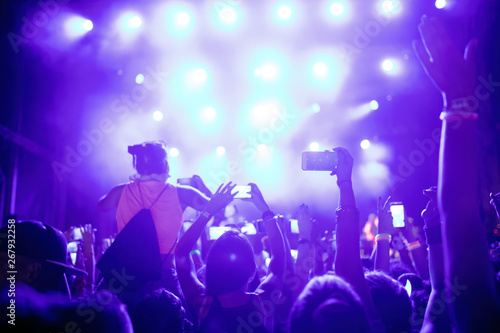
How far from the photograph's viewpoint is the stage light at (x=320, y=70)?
33.5 ft

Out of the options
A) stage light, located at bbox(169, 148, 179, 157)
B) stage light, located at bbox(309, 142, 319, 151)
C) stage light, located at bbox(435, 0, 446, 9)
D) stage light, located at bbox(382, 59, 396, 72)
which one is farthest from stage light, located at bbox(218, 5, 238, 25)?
stage light, located at bbox(309, 142, 319, 151)

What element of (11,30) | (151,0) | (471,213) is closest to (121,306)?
(471,213)

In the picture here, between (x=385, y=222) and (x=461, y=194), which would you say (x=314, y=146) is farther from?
(x=461, y=194)

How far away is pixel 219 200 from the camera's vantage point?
88.7 inches

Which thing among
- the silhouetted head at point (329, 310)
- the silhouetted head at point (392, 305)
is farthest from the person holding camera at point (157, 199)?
the silhouetted head at point (329, 310)

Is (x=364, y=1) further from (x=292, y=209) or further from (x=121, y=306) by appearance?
(x=121, y=306)

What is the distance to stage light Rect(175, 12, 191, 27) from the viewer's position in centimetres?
886

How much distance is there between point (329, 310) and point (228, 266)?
2.54 feet

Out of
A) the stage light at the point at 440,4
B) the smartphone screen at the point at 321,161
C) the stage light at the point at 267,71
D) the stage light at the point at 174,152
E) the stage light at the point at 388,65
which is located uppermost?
the stage light at the point at 440,4

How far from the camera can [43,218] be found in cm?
860

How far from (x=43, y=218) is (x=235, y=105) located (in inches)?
215

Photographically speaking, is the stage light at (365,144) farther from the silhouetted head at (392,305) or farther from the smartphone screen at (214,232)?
the silhouetted head at (392,305)

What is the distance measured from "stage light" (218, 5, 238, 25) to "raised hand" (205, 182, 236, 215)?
7339 millimetres

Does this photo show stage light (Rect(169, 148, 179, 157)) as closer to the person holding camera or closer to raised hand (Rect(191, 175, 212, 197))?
raised hand (Rect(191, 175, 212, 197))
